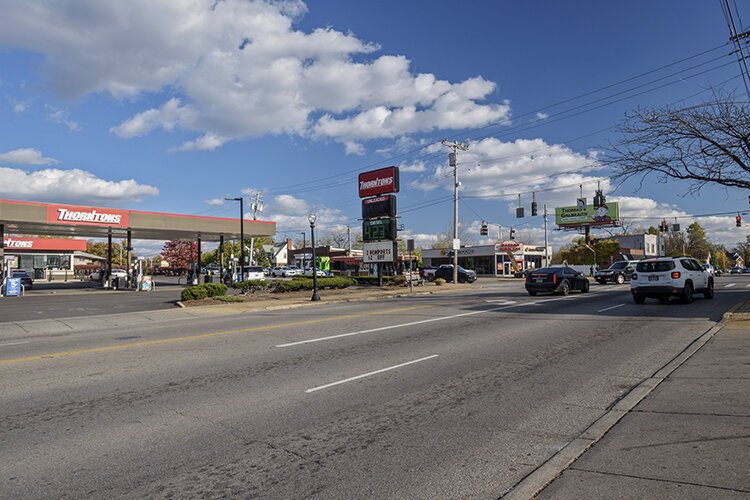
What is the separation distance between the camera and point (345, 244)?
123375 millimetres

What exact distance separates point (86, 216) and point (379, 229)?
1976cm

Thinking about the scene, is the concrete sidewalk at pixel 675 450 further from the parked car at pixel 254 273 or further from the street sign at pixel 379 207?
the parked car at pixel 254 273

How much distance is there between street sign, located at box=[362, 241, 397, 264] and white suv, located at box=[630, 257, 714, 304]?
16.0m

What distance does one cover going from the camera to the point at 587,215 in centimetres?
8281

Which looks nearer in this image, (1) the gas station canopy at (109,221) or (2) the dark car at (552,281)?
(2) the dark car at (552,281)

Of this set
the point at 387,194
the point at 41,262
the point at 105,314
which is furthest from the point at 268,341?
the point at 41,262

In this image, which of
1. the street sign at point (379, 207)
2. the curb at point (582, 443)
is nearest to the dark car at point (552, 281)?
the street sign at point (379, 207)

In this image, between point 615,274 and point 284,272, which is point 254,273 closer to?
point 284,272

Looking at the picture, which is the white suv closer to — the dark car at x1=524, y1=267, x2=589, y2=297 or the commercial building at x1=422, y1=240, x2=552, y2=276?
the dark car at x1=524, y1=267, x2=589, y2=297

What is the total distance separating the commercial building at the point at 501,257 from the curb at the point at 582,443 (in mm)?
62710

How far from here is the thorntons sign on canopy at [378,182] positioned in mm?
34125

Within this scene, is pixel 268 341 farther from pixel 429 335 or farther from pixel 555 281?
pixel 555 281

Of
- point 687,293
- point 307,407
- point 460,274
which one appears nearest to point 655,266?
point 687,293

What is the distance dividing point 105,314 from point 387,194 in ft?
64.0
